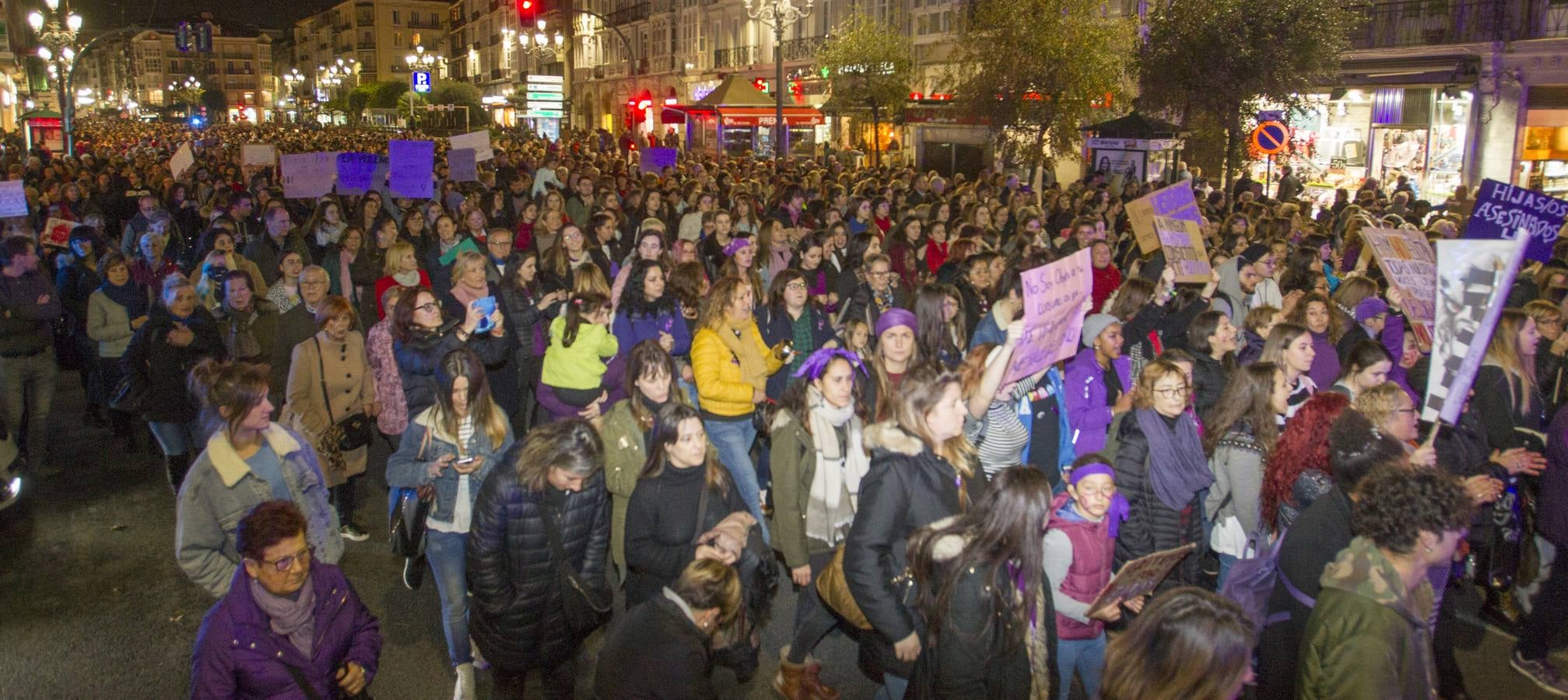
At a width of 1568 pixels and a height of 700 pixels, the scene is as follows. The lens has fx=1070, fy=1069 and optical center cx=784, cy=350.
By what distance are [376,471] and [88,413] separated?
127 inches

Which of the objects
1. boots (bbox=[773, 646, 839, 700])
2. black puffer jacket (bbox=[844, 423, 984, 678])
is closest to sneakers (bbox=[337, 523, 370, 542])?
boots (bbox=[773, 646, 839, 700])

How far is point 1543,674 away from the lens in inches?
194

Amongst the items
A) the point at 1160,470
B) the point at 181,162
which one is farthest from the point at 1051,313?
the point at 181,162

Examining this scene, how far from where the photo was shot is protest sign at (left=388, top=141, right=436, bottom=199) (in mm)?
13211

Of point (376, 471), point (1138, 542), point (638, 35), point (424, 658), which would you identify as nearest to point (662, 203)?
point (376, 471)

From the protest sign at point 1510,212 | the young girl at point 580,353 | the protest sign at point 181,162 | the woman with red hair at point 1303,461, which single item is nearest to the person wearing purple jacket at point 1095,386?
the woman with red hair at point 1303,461

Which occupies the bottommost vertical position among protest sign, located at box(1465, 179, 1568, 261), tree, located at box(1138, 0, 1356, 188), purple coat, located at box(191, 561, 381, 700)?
purple coat, located at box(191, 561, 381, 700)

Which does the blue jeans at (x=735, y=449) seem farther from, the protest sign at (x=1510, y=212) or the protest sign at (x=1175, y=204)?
the protest sign at (x=1510, y=212)

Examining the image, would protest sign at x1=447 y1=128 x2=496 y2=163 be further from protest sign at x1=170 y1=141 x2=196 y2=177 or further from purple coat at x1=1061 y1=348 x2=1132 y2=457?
purple coat at x1=1061 y1=348 x2=1132 y2=457

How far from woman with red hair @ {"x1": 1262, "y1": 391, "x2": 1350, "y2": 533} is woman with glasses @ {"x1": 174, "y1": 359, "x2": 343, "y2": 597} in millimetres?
3927

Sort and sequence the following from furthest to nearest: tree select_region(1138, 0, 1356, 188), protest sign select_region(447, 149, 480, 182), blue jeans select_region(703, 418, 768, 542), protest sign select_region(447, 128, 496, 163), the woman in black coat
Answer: tree select_region(1138, 0, 1356, 188), protest sign select_region(447, 128, 496, 163), protest sign select_region(447, 149, 480, 182), blue jeans select_region(703, 418, 768, 542), the woman in black coat

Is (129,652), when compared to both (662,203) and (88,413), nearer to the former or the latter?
(88,413)

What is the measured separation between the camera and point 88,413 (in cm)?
940

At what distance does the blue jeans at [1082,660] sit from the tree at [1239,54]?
14.6 metres
